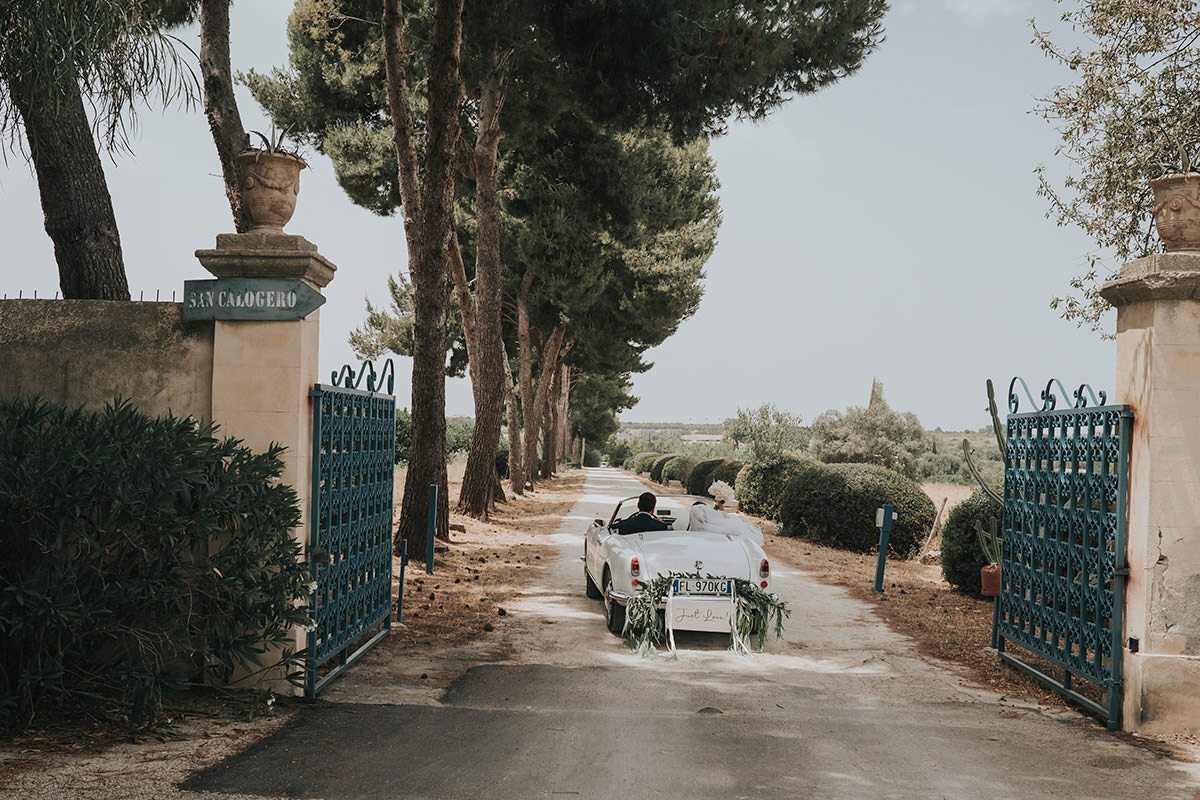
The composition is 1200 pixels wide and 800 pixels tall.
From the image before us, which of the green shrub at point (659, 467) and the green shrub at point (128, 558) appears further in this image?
the green shrub at point (659, 467)

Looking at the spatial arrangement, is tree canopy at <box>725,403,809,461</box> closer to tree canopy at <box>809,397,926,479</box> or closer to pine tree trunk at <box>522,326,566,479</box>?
pine tree trunk at <box>522,326,566,479</box>

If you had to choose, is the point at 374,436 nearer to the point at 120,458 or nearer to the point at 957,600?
the point at 120,458

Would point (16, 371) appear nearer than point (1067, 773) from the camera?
No

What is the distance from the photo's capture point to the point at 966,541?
1178cm

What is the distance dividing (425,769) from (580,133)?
17.4 metres

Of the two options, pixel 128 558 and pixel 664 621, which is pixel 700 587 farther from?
pixel 128 558

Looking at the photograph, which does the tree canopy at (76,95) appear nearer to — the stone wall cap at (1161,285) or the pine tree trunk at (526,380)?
the stone wall cap at (1161,285)

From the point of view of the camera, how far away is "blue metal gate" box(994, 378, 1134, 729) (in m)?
6.20

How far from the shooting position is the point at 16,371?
20.1 feet

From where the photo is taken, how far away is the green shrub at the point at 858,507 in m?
17.0

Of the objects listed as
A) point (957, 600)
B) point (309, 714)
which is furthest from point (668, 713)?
point (957, 600)

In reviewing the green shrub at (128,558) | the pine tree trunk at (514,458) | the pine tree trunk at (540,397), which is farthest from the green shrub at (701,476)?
the green shrub at (128,558)

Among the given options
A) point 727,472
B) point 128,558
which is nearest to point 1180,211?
point 128,558

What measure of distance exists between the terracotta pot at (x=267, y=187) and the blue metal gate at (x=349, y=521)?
3.98ft
